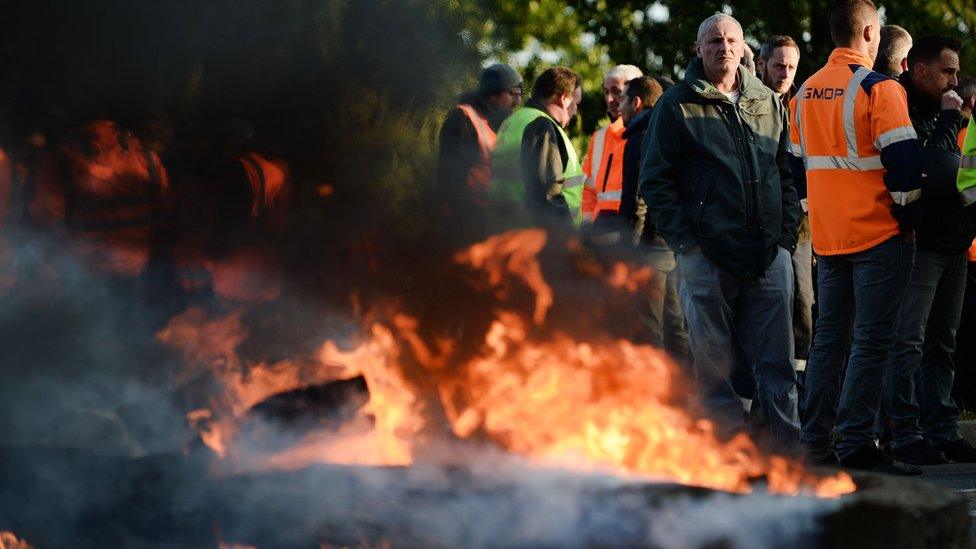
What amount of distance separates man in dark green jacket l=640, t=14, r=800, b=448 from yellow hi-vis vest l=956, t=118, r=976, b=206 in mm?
919

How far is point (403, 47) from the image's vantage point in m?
5.93

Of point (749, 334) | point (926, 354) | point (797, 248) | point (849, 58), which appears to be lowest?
point (926, 354)

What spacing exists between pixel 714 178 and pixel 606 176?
2571 millimetres

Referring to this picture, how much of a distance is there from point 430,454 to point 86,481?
1307 millimetres

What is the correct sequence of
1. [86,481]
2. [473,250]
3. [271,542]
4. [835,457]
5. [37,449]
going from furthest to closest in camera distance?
[835,457]
[473,250]
[37,449]
[86,481]
[271,542]

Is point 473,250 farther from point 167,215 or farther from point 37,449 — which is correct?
point 37,449

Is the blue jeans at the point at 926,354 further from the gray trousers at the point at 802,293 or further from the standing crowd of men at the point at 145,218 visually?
the standing crowd of men at the point at 145,218

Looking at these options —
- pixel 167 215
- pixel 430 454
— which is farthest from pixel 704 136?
pixel 167 215

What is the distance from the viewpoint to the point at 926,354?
24.4 feet

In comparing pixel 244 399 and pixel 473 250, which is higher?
pixel 473 250

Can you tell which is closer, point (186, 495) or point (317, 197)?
point (186, 495)

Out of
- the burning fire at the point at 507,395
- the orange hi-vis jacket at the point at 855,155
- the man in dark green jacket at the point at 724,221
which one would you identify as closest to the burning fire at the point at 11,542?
the burning fire at the point at 507,395

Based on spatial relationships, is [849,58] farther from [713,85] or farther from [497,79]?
[497,79]

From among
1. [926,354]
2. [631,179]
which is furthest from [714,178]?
[926,354]
